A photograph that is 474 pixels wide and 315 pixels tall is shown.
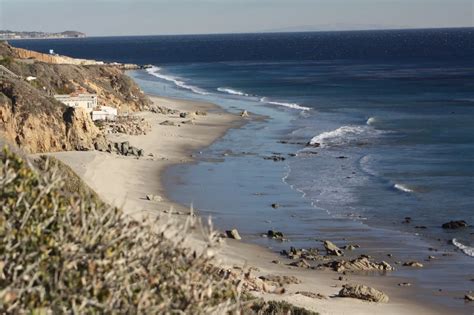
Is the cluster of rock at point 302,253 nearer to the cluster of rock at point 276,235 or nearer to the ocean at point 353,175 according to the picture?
the ocean at point 353,175

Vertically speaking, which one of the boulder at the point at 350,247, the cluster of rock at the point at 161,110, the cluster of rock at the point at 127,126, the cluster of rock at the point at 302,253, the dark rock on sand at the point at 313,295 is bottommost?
the cluster of rock at the point at 161,110

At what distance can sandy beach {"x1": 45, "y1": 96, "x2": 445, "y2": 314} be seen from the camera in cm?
1978

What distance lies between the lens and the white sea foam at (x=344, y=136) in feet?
165

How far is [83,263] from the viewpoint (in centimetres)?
767

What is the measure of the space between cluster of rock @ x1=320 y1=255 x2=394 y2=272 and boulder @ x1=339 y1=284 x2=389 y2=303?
8.77ft

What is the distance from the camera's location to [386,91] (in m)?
85.3

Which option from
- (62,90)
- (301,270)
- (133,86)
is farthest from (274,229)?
(133,86)

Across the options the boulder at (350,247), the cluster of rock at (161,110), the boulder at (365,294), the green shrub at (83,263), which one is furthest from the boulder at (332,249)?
the cluster of rock at (161,110)

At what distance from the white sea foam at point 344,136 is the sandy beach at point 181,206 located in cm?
638

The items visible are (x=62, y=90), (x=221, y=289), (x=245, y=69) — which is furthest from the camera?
(x=245, y=69)

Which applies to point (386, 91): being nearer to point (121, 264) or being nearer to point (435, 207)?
point (435, 207)

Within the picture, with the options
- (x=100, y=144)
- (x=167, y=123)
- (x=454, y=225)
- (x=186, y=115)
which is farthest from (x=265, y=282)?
(x=186, y=115)

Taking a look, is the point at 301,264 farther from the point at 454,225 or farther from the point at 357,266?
the point at 454,225

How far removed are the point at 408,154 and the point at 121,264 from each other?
3858 cm
